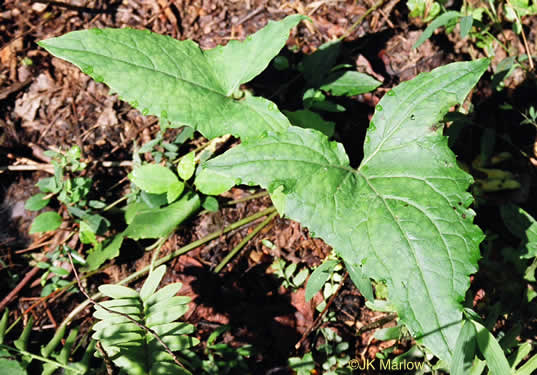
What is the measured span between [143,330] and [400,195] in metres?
1.30

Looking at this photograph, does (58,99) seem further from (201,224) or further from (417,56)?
(417,56)

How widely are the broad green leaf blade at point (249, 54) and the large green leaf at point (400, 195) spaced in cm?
48

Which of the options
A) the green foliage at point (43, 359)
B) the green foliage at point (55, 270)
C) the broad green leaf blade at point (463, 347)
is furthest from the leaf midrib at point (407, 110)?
the green foliage at point (55, 270)

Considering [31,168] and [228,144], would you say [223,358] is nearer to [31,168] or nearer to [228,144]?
[228,144]

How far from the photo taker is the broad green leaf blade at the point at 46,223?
Answer: 2385 mm

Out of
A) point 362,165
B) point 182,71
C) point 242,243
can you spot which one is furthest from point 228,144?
point 362,165

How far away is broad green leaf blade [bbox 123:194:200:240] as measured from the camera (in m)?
2.21

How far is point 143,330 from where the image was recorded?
1.74 metres

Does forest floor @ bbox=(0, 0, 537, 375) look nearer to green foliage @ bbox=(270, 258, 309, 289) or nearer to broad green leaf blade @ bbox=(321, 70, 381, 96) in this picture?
green foliage @ bbox=(270, 258, 309, 289)

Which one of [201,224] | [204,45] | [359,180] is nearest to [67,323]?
[201,224]

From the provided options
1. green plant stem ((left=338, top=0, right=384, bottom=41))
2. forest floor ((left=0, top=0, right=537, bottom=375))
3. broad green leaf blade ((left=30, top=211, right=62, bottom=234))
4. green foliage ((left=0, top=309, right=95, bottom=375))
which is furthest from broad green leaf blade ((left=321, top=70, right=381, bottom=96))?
green foliage ((left=0, top=309, right=95, bottom=375))

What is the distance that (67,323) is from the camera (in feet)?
7.52

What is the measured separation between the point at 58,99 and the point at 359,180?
2457mm

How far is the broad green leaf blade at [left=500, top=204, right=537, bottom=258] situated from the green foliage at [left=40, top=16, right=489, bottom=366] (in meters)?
0.79
